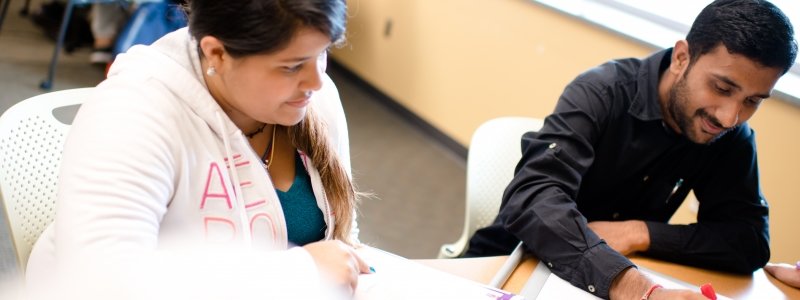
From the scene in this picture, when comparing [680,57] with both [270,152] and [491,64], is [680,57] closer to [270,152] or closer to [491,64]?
[270,152]

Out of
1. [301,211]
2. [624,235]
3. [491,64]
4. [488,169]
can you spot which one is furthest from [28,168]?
[491,64]

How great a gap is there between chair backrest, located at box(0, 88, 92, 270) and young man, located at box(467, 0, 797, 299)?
862mm

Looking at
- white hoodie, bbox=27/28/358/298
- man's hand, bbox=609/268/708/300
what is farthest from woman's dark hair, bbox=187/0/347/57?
man's hand, bbox=609/268/708/300

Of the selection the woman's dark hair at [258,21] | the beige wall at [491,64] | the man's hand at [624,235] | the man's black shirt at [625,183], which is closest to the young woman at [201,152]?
the woman's dark hair at [258,21]

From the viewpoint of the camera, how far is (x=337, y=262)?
Result: 104 centimetres

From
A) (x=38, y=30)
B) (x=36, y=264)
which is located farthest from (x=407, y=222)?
(x=38, y=30)

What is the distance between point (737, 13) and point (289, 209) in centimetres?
96

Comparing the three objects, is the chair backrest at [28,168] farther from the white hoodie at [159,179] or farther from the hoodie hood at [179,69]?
the hoodie hood at [179,69]

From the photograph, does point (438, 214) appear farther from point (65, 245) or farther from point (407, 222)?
point (65, 245)

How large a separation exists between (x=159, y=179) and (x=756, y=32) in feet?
3.75

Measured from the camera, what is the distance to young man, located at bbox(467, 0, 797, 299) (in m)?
1.34

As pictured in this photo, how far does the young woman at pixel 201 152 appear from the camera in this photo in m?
0.92

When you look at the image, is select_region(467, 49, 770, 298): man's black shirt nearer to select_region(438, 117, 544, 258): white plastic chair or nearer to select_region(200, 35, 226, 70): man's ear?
select_region(438, 117, 544, 258): white plastic chair

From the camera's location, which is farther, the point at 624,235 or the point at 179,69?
the point at 624,235
